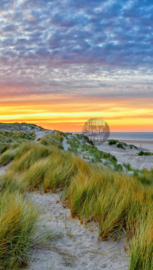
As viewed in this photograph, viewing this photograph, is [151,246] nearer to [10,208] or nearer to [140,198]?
[140,198]

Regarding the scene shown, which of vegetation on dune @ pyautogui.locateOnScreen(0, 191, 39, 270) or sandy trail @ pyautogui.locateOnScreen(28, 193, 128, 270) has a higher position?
vegetation on dune @ pyautogui.locateOnScreen(0, 191, 39, 270)

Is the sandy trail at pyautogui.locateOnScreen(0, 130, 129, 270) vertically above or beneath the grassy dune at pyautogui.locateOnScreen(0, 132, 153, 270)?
beneath

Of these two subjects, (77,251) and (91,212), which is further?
(91,212)

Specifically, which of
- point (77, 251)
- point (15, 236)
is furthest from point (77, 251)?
point (15, 236)

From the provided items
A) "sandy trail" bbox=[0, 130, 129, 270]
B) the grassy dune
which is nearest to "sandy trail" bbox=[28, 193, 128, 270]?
"sandy trail" bbox=[0, 130, 129, 270]

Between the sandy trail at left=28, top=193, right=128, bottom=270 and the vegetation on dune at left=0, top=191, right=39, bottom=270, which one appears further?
the sandy trail at left=28, top=193, right=128, bottom=270

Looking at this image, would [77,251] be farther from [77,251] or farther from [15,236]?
[15,236]

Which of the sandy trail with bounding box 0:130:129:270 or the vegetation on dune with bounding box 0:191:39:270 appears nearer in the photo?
the vegetation on dune with bounding box 0:191:39:270

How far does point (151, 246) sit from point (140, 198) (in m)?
0.98

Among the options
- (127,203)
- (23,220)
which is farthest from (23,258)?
(127,203)

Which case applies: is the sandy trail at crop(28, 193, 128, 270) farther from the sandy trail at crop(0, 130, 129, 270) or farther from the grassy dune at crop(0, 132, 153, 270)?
the grassy dune at crop(0, 132, 153, 270)

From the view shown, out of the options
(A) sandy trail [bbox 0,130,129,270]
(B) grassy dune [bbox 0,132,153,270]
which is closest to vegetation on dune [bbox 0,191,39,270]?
(B) grassy dune [bbox 0,132,153,270]

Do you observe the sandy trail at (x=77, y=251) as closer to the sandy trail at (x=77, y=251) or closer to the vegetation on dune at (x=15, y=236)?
the sandy trail at (x=77, y=251)

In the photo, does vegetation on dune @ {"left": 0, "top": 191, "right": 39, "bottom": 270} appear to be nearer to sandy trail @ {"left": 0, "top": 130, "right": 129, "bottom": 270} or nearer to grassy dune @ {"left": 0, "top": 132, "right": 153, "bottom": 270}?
grassy dune @ {"left": 0, "top": 132, "right": 153, "bottom": 270}
